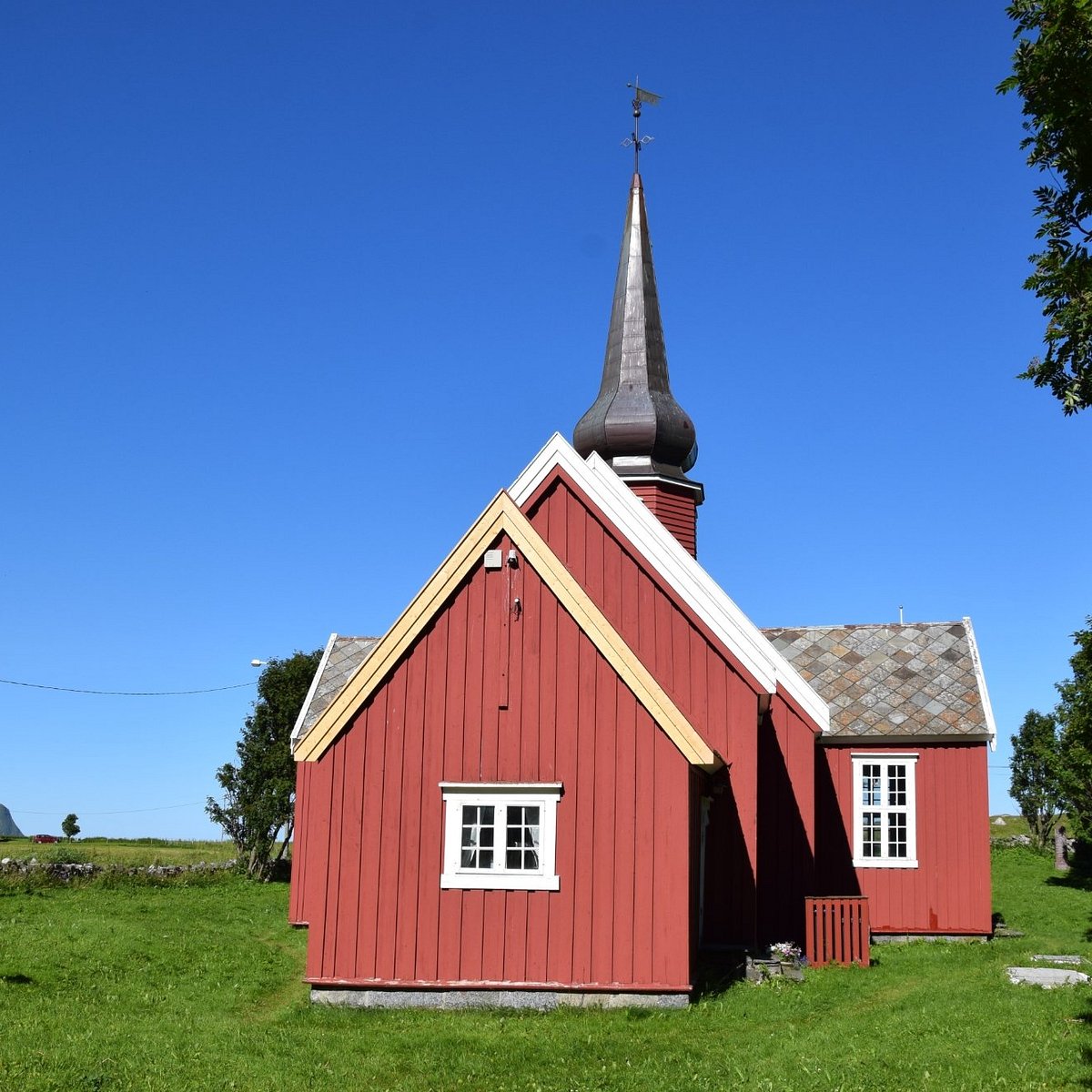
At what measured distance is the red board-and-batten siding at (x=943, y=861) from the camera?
21.2 m

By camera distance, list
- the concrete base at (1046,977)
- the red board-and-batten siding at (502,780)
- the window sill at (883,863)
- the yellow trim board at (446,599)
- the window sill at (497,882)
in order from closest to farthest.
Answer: the red board-and-batten siding at (502,780)
the window sill at (497,882)
the concrete base at (1046,977)
the yellow trim board at (446,599)
the window sill at (883,863)

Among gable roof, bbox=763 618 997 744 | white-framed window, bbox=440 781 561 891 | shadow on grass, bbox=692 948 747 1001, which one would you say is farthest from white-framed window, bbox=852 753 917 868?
white-framed window, bbox=440 781 561 891

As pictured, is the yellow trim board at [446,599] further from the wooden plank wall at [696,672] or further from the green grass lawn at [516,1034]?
the green grass lawn at [516,1034]

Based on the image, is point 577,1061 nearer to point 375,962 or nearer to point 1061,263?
point 375,962

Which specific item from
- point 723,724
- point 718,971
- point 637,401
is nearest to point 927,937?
point 718,971

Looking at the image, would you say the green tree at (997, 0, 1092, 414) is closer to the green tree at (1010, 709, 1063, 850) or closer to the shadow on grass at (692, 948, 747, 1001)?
the shadow on grass at (692, 948, 747, 1001)

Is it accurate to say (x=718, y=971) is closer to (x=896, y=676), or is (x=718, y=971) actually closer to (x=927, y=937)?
(x=927, y=937)

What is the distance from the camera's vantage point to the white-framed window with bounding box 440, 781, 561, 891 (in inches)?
570

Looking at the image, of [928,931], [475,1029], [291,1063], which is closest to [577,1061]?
[475,1029]

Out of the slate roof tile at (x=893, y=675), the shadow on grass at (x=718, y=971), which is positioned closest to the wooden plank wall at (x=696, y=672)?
the shadow on grass at (x=718, y=971)

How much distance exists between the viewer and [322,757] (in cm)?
1512

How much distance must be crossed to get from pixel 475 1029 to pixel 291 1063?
7.32 feet

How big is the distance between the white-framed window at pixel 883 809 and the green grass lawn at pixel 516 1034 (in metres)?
2.94

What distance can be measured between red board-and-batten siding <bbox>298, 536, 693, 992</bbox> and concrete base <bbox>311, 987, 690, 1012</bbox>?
0.14 meters
